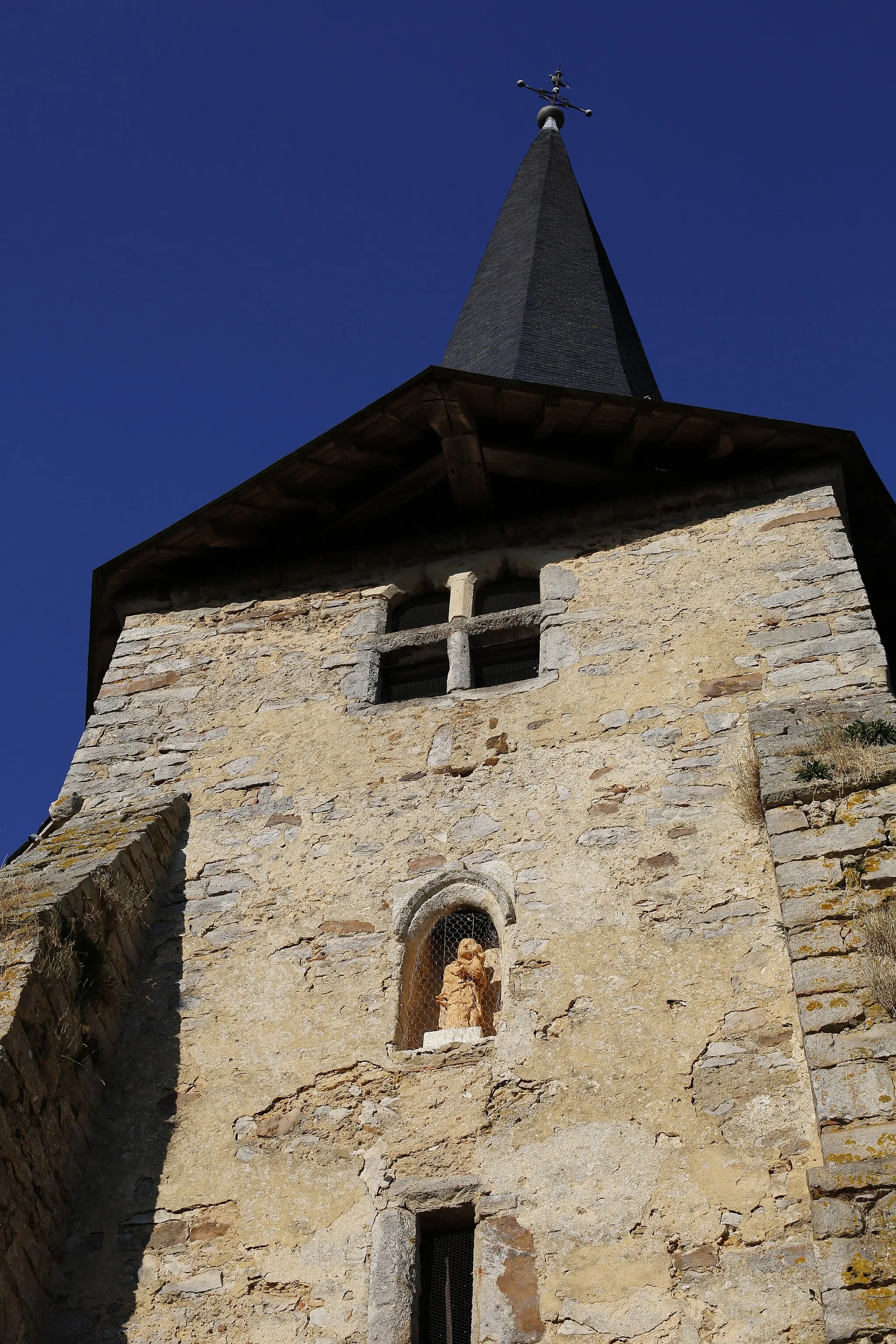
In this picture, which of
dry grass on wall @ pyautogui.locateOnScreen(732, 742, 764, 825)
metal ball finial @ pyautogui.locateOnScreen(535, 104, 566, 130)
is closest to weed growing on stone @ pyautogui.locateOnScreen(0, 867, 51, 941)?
dry grass on wall @ pyautogui.locateOnScreen(732, 742, 764, 825)

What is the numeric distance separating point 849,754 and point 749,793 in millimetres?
532

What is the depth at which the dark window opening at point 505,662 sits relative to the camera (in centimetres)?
749

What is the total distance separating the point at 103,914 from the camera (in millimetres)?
6191

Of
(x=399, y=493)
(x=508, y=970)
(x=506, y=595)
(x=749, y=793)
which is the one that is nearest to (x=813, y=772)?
(x=749, y=793)

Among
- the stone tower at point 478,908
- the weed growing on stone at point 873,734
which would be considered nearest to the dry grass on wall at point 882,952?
the stone tower at point 478,908

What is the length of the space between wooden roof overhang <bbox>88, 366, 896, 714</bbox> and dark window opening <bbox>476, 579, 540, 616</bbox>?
1.41ft

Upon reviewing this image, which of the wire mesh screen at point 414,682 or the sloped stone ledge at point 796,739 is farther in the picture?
the wire mesh screen at point 414,682

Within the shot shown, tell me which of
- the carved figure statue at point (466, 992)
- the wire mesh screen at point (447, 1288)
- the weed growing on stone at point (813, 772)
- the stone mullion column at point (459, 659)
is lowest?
the wire mesh screen at point (447, 1288)

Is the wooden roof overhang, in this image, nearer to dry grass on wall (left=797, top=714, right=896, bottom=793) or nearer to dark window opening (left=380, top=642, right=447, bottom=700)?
dark window opening (left=380, top=642, right=447, bottom=700)

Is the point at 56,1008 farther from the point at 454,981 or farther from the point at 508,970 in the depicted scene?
the point at 508,970

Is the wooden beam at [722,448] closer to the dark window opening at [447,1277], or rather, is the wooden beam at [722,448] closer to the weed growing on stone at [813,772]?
the weed growing on stone at [813,772]

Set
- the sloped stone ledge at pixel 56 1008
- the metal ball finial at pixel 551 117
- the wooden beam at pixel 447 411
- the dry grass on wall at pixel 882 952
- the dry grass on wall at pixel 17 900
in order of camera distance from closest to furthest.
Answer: the dry grass on wall at pixel 882 952 < the sloped stone ledge at pixel 56 1008 < the dry grass on wall at pixel 17 900 < the wooden beam at pixel 447 411 < the metal ball finial at pixel 551 117

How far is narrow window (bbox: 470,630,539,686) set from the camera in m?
7.50

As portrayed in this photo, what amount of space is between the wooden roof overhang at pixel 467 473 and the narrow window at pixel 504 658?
0.97 m
